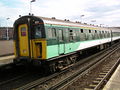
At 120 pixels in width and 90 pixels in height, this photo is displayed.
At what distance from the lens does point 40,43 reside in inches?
342

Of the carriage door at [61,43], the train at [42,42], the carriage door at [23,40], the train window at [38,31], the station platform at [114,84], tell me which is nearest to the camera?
the station platform at [114,84]

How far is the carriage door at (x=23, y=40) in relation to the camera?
9.11m

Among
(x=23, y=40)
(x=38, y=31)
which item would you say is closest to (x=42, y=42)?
(x=38, y=31)

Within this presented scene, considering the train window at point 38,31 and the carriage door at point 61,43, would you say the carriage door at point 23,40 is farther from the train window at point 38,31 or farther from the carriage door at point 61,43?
the carriage door at point 61,43

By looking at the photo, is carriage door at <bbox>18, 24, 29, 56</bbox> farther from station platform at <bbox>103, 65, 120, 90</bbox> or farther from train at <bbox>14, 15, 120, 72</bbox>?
station platform at <bbox>103, 65, 120, 90</bbox>

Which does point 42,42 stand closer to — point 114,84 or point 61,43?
point 61,43

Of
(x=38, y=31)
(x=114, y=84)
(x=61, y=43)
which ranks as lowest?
(x=114, y=84)

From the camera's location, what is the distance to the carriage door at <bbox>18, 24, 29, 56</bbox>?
9109 mm

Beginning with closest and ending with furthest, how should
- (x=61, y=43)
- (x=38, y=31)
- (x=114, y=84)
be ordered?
(x=114, y=84), (x=38, y=31), (x=61, y=43)

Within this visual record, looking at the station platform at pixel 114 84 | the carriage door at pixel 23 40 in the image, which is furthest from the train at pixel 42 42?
the station platform at pixel 114 84

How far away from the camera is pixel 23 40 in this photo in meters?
9.31

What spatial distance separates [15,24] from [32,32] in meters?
1.37

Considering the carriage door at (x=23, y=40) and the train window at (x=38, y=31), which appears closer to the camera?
the train window at (x=38, y=31)

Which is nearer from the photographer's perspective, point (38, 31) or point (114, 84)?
point (114, 84)
